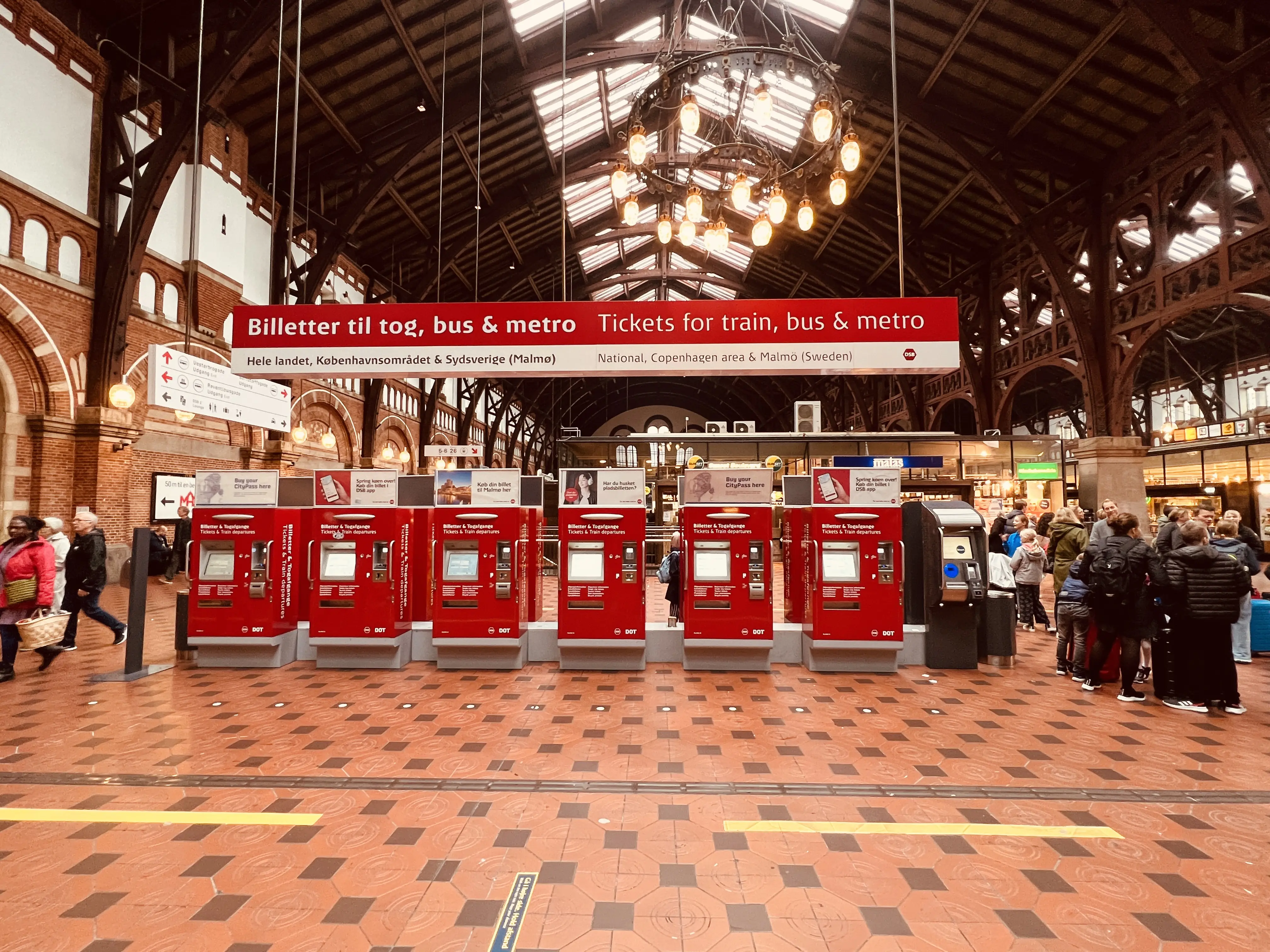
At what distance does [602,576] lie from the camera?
5.82 m

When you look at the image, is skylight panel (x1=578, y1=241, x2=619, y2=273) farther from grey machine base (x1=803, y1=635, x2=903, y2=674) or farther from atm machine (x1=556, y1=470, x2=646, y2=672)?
grey machine base (x1=803, y1=635, x2=903, y2=674)

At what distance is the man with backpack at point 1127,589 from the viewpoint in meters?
4.80

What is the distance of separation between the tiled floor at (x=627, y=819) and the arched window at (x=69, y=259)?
6.54 meters

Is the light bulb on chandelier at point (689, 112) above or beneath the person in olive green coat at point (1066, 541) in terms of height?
above

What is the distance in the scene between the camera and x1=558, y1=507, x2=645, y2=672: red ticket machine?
5809 mm

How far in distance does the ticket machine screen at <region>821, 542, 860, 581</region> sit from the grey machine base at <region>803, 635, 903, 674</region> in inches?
23.4

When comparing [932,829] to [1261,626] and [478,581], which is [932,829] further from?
[1261,626]

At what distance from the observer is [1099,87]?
34.5ft

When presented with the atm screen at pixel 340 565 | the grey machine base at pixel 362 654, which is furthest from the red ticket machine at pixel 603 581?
the atm screen at pixel 340 565

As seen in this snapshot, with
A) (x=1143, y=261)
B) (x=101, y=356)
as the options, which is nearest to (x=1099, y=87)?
(x=1143, y=261)

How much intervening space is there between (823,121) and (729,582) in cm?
418

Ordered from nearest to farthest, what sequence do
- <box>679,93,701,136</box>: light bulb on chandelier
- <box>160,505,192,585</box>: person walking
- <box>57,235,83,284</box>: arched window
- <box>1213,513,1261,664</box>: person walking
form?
<box>679,93,701,136</box>: light bulb on chandelier
<box>1213,513,1261,664</box>: person walking
<box>57,235,83,284</box>: arched window
<box>160,505,192,585</box>: person walking

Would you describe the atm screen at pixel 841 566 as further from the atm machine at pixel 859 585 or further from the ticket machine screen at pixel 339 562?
the ticket machine screen at pixel 339 562

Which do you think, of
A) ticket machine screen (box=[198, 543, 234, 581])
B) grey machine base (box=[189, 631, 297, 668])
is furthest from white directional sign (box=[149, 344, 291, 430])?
grey machine base (box=[189, 631, 297, 668])
